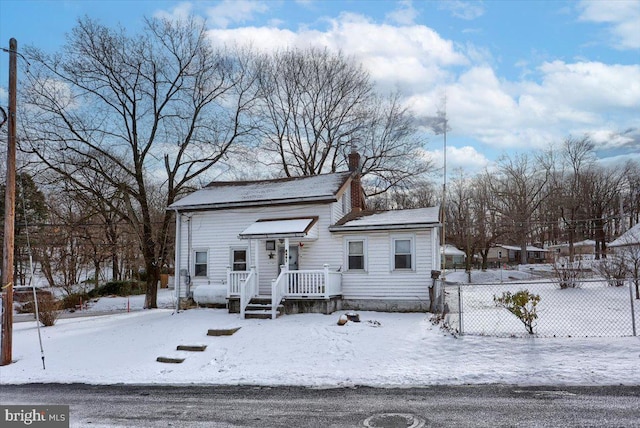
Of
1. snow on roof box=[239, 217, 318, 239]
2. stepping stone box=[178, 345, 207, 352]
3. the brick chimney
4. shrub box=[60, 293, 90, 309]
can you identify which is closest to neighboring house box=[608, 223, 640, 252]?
the brick chimney

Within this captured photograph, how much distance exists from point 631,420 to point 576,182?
5623 cm

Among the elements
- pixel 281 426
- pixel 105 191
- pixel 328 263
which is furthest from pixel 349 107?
pixel 281 426

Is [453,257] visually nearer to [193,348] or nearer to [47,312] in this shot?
[47,312]

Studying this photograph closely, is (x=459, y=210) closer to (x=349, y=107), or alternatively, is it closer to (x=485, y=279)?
(x=485, y=279)

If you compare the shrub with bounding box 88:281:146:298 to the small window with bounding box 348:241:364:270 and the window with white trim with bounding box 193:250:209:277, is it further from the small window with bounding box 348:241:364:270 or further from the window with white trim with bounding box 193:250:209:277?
the small window with bounding box 348:241:364:270

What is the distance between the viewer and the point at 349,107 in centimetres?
3403

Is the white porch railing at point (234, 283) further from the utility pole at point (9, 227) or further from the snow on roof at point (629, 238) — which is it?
the snow on roof at point (629, 238)

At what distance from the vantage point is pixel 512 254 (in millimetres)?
73188

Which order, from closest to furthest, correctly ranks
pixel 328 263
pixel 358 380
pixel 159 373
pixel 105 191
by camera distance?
pixel 358 380 → pixel 159 373 → pixel 328 263 → pixel 105 191

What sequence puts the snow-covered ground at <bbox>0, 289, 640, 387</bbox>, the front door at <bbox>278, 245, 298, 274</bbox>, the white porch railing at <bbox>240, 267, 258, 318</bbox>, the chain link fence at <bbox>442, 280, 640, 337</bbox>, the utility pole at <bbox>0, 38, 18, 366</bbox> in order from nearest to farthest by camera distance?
the snow-covered ground at <bbox>0, 289, 640, 387</bbox>, the chain link fence at <bbox>442, 280, 640, 337</bbox>, the utility pole at <bbox>0, 38, 18, 366</bbox>, the white porch railing at <bbox>240, 267, 258, 318</bbox>, the front door at <bbox>278, 245, 298, 274</bbox>

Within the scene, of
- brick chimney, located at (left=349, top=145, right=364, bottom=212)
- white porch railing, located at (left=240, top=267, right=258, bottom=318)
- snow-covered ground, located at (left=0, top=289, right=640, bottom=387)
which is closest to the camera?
snow-covered ground, located at (left=0, top=289, right=640, bottom=387)

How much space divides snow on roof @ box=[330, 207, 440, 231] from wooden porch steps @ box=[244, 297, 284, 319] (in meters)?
3.52

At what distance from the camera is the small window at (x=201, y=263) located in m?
18.6

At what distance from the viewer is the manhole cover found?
608cm
